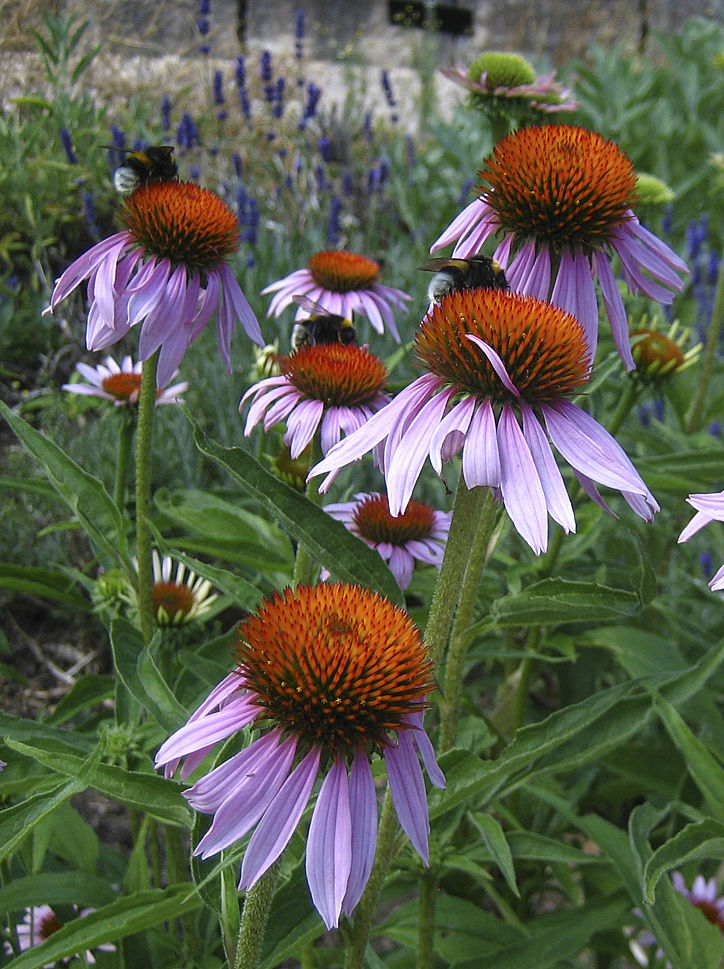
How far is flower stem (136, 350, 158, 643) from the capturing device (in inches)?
50.9

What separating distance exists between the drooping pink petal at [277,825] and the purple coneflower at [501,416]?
0.79ft

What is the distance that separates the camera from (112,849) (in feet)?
5.31

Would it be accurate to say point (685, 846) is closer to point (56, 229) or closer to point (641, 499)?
point (641, 499)

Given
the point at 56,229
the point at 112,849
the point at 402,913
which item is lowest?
the point at 112,849

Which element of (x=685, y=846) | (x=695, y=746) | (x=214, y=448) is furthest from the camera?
(x=695, y=746)

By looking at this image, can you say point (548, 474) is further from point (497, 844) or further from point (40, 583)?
point (40, 583)

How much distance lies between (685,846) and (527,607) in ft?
1.18

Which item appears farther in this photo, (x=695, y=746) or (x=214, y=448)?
(x=695, y=746)

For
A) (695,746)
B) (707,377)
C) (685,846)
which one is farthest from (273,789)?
(707,377)

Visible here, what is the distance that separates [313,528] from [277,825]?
32cm

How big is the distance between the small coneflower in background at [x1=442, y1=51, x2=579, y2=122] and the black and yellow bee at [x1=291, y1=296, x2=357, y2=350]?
100cm

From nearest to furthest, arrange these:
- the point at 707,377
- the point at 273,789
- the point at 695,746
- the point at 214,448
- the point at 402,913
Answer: the point at 273,789 < the point at 214,448 < the point at 695,746 < the point at 402,913 < the point at 707,377

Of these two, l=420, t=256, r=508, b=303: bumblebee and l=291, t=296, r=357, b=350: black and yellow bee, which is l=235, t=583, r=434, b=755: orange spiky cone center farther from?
l=291, t=296, r=357, b=350: black and yellow bee

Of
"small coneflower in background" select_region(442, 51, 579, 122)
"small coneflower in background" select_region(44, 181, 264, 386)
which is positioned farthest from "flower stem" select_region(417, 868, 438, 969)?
"small coneflower in background" select_region(442, 51, 579, 122)
